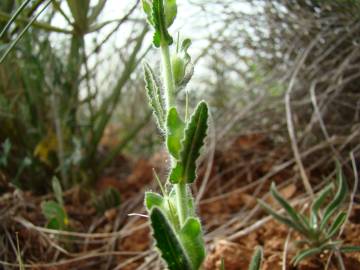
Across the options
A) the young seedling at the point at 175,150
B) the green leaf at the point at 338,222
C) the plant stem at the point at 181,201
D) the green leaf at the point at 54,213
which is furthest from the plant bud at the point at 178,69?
the green leaf at the point at 54,213

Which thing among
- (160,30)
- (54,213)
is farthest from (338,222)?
(54,213)

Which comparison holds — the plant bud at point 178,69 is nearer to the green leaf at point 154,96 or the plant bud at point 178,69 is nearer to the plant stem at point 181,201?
the green leaf at point 154,96

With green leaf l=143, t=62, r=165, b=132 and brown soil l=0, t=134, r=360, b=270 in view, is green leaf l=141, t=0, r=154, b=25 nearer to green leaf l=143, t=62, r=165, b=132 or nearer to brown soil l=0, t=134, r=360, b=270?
green leaf l=143, t=62, r=165, b=132

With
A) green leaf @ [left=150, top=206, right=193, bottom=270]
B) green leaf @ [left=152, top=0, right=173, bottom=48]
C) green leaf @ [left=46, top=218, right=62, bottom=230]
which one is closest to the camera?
green leaf @ [left=150, top=206, right=193, bottom=270]

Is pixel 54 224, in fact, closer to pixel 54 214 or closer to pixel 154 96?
pixel 54 214

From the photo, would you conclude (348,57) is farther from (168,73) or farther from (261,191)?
(168,73)

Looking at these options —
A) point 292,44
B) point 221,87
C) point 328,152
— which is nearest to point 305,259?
point 328,152

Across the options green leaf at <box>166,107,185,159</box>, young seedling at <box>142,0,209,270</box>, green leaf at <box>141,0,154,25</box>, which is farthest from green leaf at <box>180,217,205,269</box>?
green leaf at <box>141,0,154,25</box>
